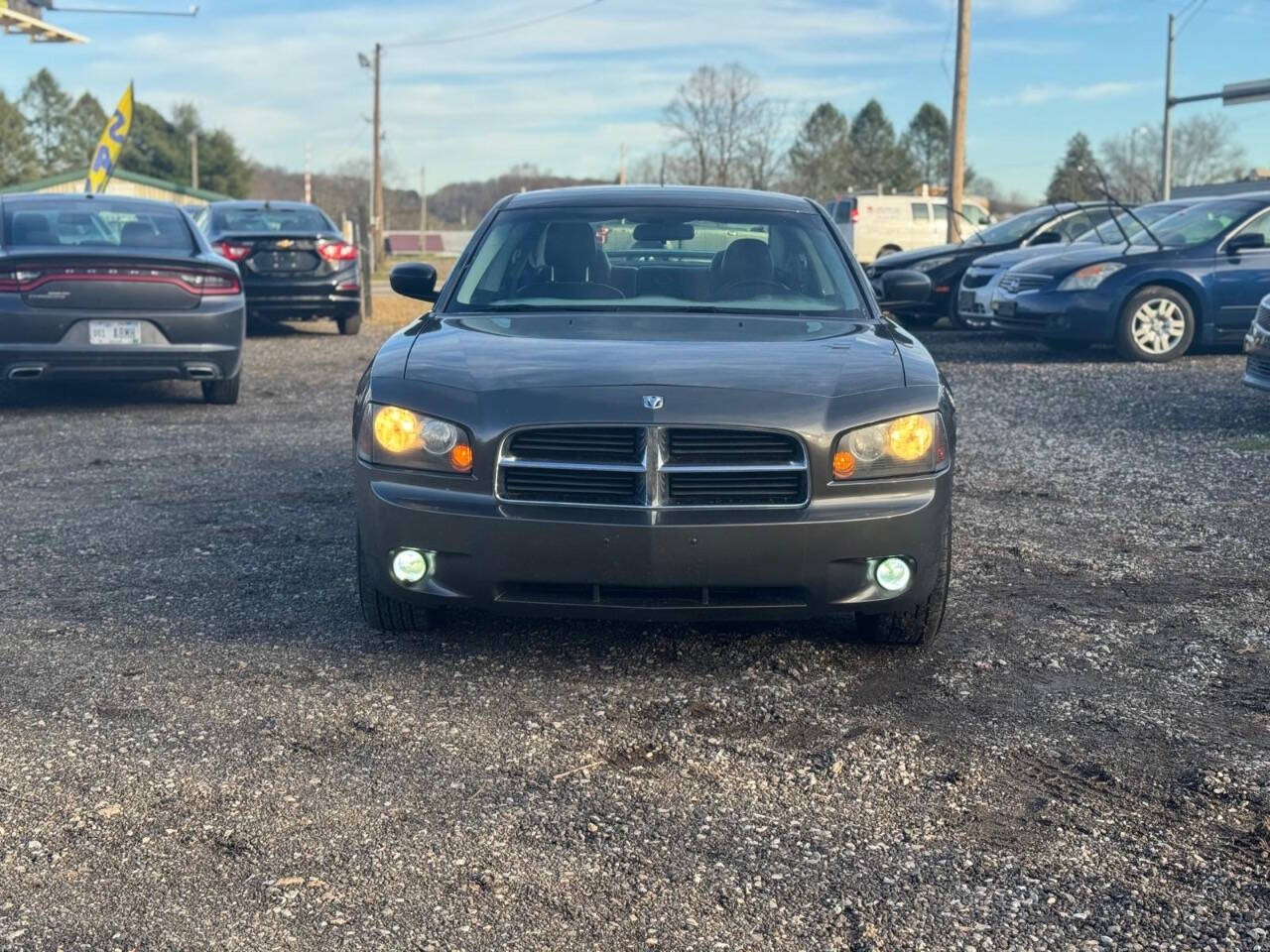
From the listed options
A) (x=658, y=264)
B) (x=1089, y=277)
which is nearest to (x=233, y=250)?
(x=1089, y=277)

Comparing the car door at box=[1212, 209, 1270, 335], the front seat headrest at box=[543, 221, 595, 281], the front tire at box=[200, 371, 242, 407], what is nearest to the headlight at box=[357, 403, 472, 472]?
the front seat headrest at box=[543, 221, 595, 281]

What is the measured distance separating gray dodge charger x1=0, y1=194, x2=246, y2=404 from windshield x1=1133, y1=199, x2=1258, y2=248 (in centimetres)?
868

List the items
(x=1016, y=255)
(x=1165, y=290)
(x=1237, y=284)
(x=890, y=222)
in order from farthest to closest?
1. (x=890, y=222)
2. (x=1016, y=255)
3. (x=1165, y=290)
4. (x=1237, y=284)

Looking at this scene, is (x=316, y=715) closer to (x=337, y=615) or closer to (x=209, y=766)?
(x=209, y=766)

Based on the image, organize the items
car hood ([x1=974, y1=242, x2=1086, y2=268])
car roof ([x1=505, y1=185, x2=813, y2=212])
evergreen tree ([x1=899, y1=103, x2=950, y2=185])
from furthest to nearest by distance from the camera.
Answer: evergreen tree ([x1=899, y1=103, x2=950, y2=185]), car hood ([x1=974, y1=242, x2=1086, y2=268]), car roof ([x1=505, y1=185, x2=813, y2=212])

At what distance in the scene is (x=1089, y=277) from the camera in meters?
13.9

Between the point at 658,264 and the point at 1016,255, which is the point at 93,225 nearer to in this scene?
the point at 658,264

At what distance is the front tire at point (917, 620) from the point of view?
15.4ft

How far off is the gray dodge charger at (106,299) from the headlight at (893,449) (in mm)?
6709

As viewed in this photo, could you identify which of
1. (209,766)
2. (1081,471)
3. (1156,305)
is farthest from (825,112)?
(209,766)

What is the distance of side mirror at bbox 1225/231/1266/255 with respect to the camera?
1377 cm

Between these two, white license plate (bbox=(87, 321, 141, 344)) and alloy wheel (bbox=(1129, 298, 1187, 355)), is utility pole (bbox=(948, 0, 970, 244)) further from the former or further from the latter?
white license plate (bbox=(87, 321, 141, 344))

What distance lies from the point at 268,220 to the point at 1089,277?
360 inches

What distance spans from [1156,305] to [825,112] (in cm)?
6819
